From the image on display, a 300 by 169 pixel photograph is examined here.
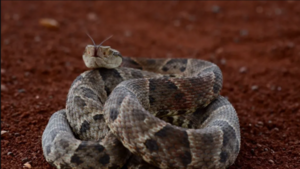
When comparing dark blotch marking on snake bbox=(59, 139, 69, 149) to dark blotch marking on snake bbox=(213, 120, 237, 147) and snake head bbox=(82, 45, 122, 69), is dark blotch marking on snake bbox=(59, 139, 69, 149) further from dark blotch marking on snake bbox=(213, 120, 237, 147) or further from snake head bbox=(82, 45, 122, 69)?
dark blotch marking on snake bbox=(213, 120, 237, 147)

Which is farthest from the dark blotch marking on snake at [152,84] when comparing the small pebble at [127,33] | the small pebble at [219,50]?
the small pebble at [127,33]

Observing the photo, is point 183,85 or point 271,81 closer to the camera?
point 183,85

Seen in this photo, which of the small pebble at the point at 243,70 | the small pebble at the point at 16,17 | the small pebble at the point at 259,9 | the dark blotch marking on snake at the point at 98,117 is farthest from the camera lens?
the small pebble at the point at 259,9

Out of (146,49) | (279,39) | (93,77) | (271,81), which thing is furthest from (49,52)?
(279,39)

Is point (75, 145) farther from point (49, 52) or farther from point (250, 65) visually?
point (250, 65)

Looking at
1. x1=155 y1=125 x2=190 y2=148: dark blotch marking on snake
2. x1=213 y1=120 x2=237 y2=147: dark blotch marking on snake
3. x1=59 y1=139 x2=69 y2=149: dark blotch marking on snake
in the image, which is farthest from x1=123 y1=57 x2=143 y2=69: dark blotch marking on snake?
x1=155 y1=125 x2=190 y2=148: dark blotch marking on snake

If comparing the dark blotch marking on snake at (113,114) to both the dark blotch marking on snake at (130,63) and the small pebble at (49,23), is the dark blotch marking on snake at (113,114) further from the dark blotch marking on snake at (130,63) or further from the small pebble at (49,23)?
the small pebble at (49,23)

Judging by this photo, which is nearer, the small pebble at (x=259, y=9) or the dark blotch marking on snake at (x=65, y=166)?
the dark blotch marking on snake at (x=65, y=166)
